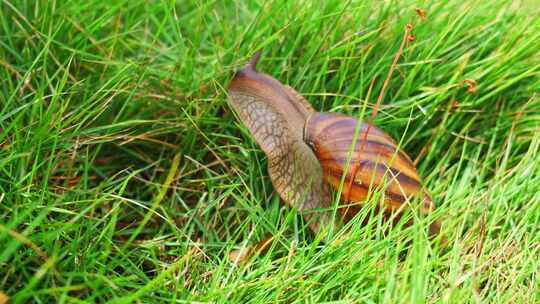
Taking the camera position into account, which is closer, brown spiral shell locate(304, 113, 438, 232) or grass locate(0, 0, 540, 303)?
grass locate(0, 0, 540, 303)

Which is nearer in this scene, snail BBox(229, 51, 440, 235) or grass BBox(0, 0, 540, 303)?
grass BBox(0, 0, 540, 303)

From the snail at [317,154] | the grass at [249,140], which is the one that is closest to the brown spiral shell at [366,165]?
the snail at [317,154]

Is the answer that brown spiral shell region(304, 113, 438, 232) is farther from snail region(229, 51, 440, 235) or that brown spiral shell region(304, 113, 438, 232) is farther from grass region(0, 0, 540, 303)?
grass region(0, 0, 540, 303)

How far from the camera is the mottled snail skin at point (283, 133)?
1.88 m

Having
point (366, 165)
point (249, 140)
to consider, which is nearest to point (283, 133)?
point (249, 140)

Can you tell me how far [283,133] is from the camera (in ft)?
6.48

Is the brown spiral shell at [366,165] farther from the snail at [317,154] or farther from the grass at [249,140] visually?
the grass at [249,140]

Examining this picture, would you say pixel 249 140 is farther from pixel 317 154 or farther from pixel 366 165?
pixel 366 165

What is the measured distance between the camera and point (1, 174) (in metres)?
1.61

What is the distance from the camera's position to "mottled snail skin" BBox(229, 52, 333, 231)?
188 centimetres

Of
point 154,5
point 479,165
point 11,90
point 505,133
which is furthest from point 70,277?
point 505,133

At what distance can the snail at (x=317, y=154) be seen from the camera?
179 cm

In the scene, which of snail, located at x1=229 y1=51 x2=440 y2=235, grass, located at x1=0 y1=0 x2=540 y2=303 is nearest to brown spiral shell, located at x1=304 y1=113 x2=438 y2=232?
snail, located at x1=229 y1=51 x2=440 y2=235

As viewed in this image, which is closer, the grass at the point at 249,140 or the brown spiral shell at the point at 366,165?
the grass at the point at 249,140
